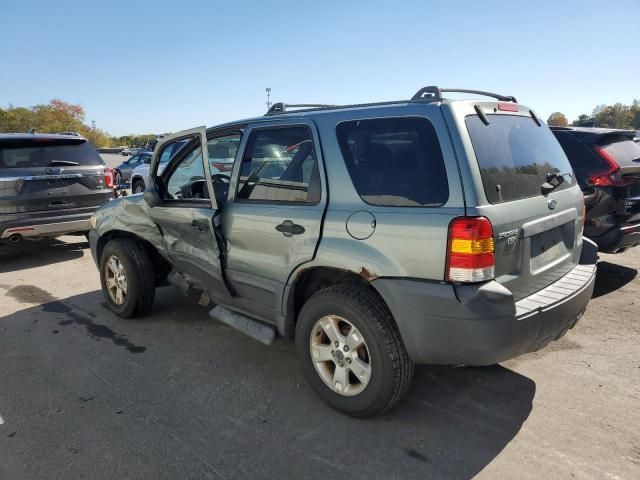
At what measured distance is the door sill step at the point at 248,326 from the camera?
3.31 meters

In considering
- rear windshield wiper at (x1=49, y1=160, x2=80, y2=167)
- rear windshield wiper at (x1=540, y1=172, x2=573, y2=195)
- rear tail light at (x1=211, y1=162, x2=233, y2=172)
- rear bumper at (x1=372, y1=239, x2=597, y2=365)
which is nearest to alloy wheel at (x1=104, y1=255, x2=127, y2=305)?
rear tail light at (x1=211, y1=162, x2=233, y2=172)

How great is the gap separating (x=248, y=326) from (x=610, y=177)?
3.99 m

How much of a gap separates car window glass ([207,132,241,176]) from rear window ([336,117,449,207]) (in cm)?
104

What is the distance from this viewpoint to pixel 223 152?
3.78 m

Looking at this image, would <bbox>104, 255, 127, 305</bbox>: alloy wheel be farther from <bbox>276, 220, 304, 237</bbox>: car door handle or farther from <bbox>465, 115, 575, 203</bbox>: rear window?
<bbox>465, 115, 575, 203</bbox>: rear window

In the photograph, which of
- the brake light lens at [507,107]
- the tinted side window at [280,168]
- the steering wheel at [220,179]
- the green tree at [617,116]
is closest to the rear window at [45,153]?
the steering wheel at [220,179]

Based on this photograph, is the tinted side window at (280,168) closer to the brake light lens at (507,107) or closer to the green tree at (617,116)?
the brake light lens at (507,107)

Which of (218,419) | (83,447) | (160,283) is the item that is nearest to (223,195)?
(160,283)

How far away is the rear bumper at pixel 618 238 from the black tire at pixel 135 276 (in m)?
4.48

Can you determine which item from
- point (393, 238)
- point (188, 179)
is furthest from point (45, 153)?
Answer: point (393, 238)

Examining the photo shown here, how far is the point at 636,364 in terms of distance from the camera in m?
3.47

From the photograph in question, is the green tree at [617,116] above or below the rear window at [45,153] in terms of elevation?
above

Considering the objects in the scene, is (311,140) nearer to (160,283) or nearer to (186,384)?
(186,384)

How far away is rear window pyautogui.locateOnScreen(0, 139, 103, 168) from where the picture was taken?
641 cm
